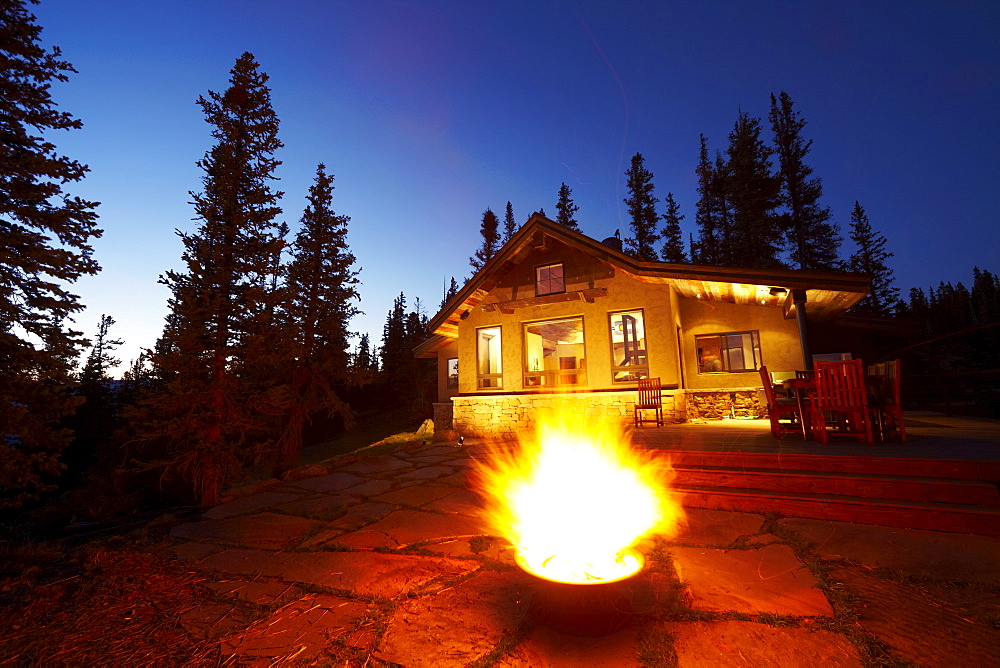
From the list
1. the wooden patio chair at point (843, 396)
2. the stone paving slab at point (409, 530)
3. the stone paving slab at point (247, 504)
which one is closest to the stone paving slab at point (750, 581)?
the stone paving slab at point (409, 530)

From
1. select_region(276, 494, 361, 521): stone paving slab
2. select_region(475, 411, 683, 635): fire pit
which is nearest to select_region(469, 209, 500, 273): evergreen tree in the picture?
select_region(475, 411, 683, 635): fire pit

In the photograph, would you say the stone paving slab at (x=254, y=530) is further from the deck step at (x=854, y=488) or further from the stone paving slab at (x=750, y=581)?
the deck step at (x=854, y=488)

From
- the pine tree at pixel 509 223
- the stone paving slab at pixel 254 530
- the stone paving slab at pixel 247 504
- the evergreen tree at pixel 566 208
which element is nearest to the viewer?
the stone paving slab at pixel 254 530

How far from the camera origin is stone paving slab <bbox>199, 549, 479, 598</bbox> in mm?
2740

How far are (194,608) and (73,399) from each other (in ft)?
14.4

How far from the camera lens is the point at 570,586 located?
73.2 inches

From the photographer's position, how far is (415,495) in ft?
17.3

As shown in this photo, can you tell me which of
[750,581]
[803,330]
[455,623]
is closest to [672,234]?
[803,330]

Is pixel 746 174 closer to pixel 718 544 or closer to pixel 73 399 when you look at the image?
pixel 718 544

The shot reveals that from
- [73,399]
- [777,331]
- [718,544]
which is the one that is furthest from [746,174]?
[73,399]

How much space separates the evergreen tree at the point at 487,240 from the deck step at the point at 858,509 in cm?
3158

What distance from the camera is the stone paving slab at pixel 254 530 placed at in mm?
3750

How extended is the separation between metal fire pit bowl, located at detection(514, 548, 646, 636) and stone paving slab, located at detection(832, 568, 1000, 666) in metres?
1.35

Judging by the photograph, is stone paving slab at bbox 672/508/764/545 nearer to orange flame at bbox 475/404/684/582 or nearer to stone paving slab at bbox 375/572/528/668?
orange flame at bbox 475/404/684/582
